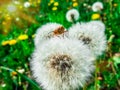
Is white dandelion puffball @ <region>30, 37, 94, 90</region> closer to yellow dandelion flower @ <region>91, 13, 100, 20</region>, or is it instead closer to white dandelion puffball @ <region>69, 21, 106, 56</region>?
white dandelion puffball @ <region>69, 21, 106, 56</region>

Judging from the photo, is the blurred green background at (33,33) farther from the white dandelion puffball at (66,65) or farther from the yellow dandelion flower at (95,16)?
the white dandelion puffball at (66,65)

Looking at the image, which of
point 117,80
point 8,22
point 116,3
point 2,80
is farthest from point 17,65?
point 8,22

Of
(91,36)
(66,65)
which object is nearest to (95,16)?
(91,36)

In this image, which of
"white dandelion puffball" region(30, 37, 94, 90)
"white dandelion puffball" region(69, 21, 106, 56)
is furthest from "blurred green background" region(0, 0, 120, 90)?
"white dandelion puffball" region(30, 37, 94, 90)

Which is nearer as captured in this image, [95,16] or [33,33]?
[95,16]

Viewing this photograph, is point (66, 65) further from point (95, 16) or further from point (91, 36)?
point (95, 16)

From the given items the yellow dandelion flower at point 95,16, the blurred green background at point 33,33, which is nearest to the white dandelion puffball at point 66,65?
the blurred green background at point 33,33

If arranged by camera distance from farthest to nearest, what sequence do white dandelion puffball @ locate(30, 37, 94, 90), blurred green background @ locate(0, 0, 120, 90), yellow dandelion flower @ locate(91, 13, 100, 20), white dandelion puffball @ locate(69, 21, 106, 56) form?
yellow dandelion flower @ locate(91, 13, 100, 20) → blurred green background @ locate(0, 0, 120, 90) → white dandelion puffball @ locate(69, 21, 106, 56) → white dandelion puffball @ locate(30, 37, 94, 90)
